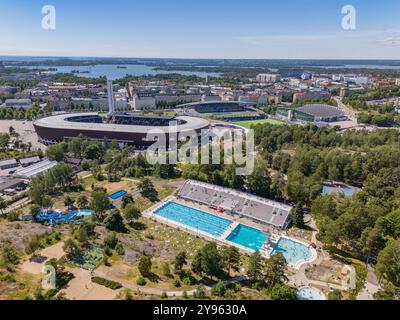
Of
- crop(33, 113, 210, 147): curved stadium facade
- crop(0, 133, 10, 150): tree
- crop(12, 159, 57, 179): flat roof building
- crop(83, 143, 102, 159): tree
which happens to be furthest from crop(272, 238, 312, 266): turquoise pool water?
crop(0, 133, 10, 150): tree

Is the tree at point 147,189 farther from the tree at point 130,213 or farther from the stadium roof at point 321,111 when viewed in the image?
the stadium roof at point 321,111

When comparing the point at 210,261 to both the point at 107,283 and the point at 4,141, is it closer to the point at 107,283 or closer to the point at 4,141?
the point at 107,283

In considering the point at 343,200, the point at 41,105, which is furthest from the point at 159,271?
the point at 41,105

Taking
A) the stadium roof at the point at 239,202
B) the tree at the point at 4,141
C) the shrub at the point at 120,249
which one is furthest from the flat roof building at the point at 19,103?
the shrub at the point at 120,249

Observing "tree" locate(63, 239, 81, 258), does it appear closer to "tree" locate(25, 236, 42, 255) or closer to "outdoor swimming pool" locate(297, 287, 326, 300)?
"tree" locate(25, 236, 42, 255)

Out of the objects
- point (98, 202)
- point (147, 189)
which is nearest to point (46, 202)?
point (98, 202)
